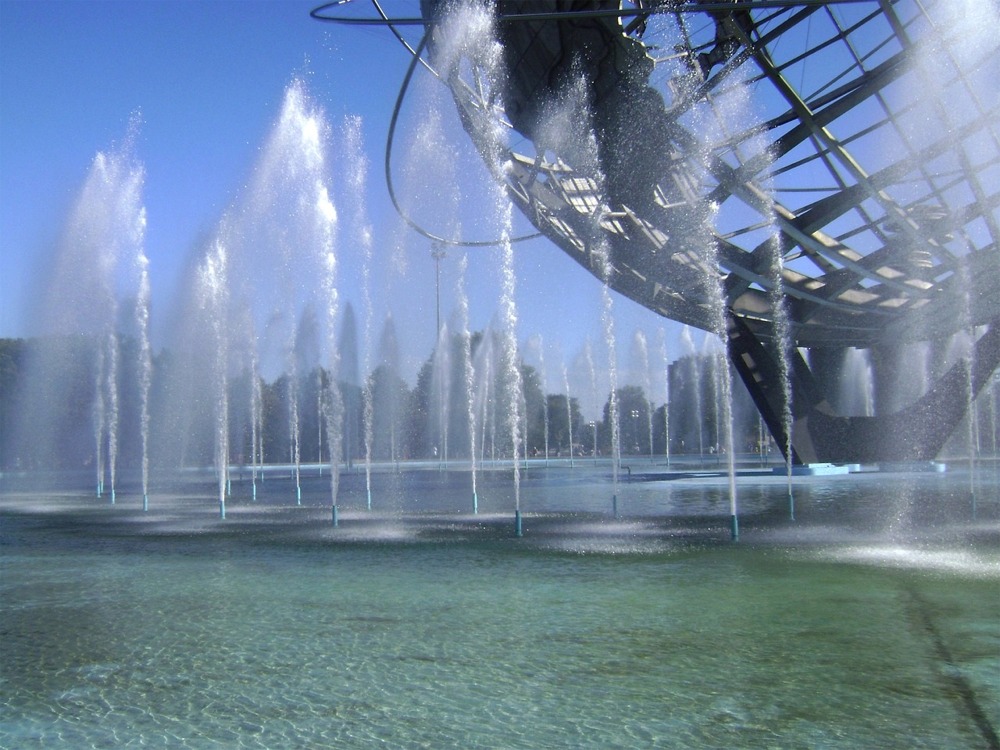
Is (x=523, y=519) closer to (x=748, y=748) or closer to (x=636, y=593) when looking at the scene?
(x=636, y=593)

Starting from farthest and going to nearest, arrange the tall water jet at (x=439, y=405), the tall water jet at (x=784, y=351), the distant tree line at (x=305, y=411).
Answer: the tall water jet at (x=439, y=405), the distant tree line at (x=305, y=411), the tall water jet at (x=784, y=351)

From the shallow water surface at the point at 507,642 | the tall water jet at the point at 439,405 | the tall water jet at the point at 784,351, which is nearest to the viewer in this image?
the shallow water surface at the point at 507,642

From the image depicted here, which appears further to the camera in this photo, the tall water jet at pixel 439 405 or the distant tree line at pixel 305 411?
the tall water jet at pixel 439 405

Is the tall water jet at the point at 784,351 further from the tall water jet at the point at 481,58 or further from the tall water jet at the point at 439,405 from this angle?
the tall water jet at the point at 439,405

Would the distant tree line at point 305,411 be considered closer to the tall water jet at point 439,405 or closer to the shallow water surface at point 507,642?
the tall water jet at point 439,405

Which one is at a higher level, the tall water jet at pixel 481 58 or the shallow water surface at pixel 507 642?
the tall water jet at pixel 481 58

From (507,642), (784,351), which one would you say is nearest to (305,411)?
(784,351)

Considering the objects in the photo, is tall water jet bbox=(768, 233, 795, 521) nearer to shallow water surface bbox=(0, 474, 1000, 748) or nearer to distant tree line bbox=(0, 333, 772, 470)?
distant tree line bbox=(0, 333, 772, 470)

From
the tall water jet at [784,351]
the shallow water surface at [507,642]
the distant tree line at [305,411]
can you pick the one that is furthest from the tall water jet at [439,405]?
the shallow water surface at [507,642]

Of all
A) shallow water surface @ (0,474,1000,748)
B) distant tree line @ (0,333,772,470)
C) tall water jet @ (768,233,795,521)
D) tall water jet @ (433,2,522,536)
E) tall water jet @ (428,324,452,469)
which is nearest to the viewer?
shallow water surface @ (0,474,1000,748)

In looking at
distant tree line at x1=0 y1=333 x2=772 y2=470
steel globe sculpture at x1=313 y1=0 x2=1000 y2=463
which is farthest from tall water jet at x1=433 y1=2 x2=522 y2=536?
distant tree line at x1=0 y1=333 x2=772 y2=470

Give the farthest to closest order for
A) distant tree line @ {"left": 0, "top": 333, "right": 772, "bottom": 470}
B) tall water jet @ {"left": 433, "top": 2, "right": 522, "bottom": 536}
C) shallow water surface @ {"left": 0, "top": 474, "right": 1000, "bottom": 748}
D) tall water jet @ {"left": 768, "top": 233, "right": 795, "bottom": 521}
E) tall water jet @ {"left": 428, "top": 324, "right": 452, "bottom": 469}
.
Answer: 1. tall water jet @ {"left": 428, "top": 324, "right": 452, "bottom": 469}
2. distant tree line @ {"left": 0, "top": 333, "right": 772, "bottom": 470}
3. tall water jet @ {"left": 768, "top": 233, "right": 795, "bottom": 521}
4. tall water jet @ {"left": 433, "top": 2, "right": 522, "bottom": 536}
5. shallow water surface @ {"left": 0, "top": 474, "right": 1000, "bottom": 748}

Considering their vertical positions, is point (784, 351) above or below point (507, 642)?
above

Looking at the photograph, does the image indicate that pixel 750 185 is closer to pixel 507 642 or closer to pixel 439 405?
pixel 507 642
